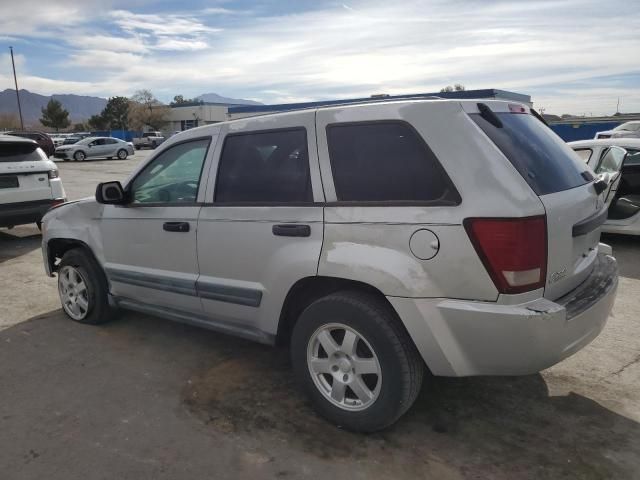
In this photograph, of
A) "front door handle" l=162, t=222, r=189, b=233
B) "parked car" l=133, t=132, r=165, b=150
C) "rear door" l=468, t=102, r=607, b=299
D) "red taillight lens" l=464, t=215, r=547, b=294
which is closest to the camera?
"red taillight lens" l=464, t=215, r=547, b=294

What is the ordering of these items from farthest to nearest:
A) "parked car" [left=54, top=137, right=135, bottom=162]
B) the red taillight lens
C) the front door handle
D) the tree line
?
the tree line, "parked car" [left=54, top=137, right=135, bottom=162], the front door handle, the red taillight lens

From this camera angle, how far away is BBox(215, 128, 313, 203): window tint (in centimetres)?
312

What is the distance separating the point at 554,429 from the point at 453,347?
3.09 ft

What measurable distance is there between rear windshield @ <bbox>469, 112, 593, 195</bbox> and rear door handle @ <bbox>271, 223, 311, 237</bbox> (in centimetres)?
109

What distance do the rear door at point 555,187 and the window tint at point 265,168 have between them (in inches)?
41.1

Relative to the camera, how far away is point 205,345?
4246 mm

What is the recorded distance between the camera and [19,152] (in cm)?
796

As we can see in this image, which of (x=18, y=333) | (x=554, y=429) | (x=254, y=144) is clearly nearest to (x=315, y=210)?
(x=254, y=144)

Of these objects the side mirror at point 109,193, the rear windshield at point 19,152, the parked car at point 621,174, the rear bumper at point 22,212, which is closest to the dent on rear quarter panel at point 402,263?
the side mirror at point 109,193

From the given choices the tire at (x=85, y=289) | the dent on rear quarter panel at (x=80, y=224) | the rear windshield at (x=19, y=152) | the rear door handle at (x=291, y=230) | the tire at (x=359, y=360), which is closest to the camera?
the tire at (x=359, y=360)

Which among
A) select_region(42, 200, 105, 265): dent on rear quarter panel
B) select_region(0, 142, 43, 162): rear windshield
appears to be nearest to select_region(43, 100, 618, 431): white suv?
select_region(42, 200, 105, 265): dent on rear quarter panel

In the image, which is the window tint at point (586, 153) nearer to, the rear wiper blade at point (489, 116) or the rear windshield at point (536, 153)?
the rear windshield at point (536, 153)

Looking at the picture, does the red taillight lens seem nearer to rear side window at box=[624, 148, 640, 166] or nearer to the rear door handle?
the rear door handle

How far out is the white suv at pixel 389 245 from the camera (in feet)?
8.13
